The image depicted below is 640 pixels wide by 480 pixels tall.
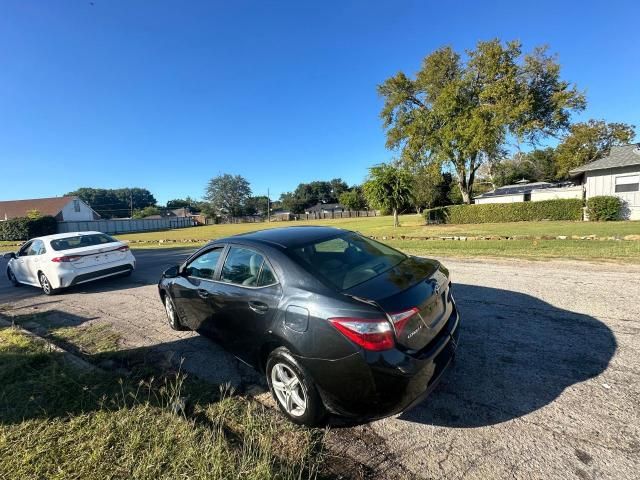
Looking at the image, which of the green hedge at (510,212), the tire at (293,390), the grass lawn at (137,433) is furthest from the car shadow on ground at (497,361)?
the green hedge at (510,212)

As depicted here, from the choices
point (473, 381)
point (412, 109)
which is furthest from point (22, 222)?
point (473, 381)

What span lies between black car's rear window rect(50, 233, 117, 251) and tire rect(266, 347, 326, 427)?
7.76 m

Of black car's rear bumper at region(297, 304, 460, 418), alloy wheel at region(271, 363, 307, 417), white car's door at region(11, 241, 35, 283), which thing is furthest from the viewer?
white car's door at region(11, 241, 35, 283)

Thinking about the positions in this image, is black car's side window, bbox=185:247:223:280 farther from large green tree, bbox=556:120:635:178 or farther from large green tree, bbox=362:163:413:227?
large green tree, bbox=556:120:635:178

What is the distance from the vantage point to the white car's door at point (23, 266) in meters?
8.40

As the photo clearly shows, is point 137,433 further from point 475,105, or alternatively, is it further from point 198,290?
point 475,105

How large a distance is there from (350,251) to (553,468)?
2.29m

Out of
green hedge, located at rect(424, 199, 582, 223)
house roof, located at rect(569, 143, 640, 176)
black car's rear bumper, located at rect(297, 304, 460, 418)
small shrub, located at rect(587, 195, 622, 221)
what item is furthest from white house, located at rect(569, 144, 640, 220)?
black car's rear bumper, located at rect(297, 304, 460, 418)

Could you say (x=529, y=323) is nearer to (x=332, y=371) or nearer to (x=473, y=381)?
(x=473, y=381)

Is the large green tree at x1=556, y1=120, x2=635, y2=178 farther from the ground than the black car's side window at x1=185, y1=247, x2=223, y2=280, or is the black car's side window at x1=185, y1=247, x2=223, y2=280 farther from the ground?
the large green tree at x1=556, y1=120, x2=635, y2=178

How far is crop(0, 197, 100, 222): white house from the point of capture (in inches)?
2050

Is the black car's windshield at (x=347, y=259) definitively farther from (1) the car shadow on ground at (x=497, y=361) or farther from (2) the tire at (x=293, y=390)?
(1) the car shadow on ground at (x=497, y=361)

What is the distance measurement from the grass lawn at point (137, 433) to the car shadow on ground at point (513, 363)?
113cm

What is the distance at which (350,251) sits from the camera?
3.50m
